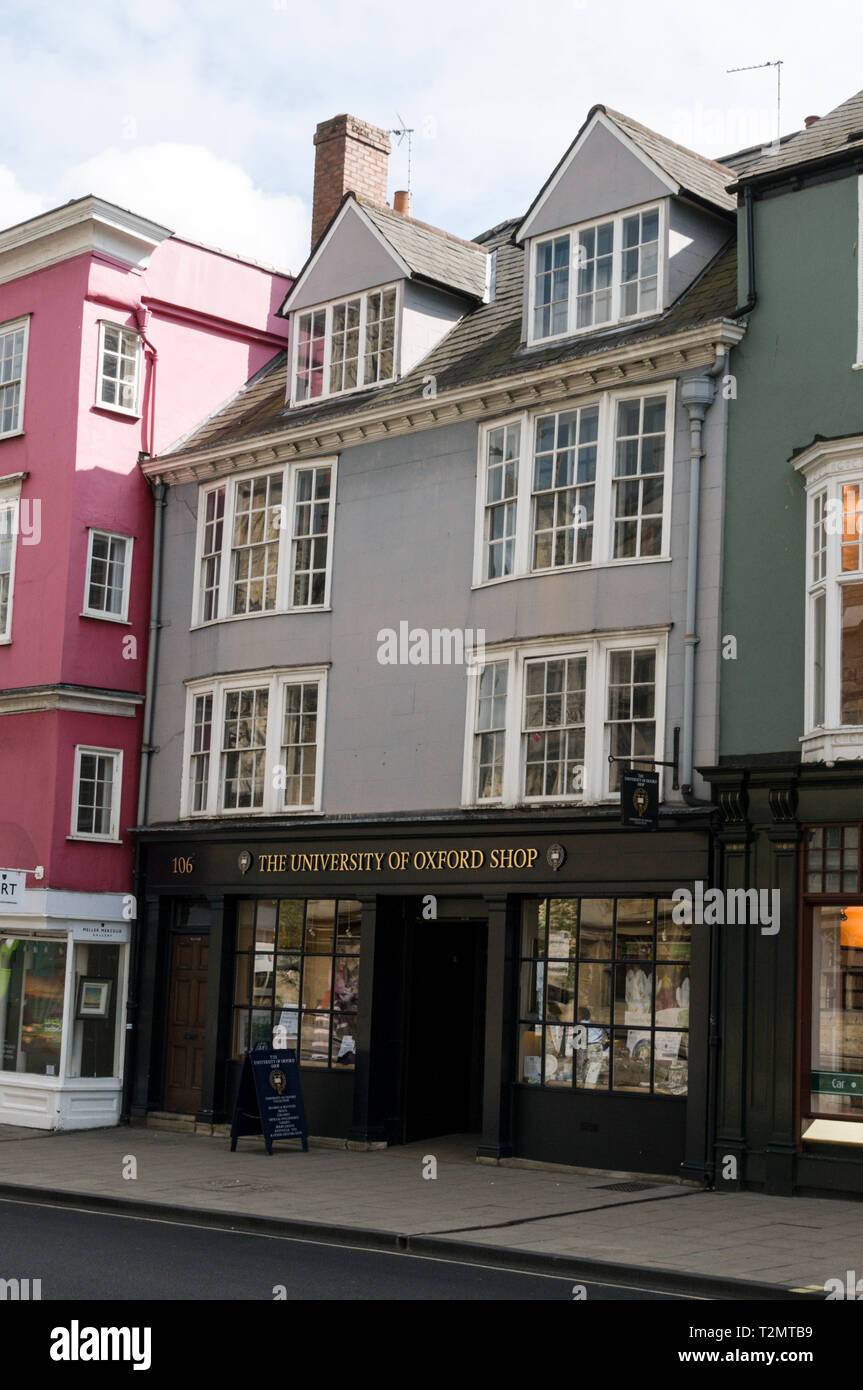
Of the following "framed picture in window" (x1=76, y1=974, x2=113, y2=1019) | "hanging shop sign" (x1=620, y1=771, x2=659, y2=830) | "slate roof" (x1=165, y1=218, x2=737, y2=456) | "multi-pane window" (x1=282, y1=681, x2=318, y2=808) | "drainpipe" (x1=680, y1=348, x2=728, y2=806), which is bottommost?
"framed picture in window" (x1=76, y1=974, x2=113, y2=1019)

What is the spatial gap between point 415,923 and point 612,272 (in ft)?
28.1

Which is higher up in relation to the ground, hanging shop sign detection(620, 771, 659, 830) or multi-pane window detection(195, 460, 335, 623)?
A: multi-pane window detection(195, 460, 335, 623)

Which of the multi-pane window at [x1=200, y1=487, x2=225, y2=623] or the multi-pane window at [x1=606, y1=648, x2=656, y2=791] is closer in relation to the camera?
the multi-pane window at [x1=606, y1=648, x2=656, y2=791]

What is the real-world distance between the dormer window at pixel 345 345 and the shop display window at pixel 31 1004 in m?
8.89

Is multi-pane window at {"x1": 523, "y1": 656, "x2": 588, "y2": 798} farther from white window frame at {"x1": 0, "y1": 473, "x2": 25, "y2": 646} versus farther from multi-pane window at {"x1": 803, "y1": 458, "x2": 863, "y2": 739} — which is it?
white window frame at {"x1": 0, "y1": 473, "x2": 25, "y2": 646}

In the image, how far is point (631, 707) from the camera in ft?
59.1

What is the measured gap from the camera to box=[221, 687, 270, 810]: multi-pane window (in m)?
22.2

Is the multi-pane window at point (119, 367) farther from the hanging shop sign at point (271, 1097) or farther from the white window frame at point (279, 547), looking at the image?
the hanging shop sign at point (271, 1097)

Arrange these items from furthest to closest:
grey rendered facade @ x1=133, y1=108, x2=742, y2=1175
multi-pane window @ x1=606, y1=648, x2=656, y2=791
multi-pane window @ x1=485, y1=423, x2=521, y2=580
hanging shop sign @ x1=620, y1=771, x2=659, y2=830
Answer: multi-pane window @ x1=485, y1=423, x2=521, y2=580 → multi-pane window @ x1=606, y1=648, x2=656, y2=791 → grey rendered facade @ x1=133, y1=108, x2=742, y2=1175 → hanging shop sign @ x1=620, y1=771, x2=659, y2=830

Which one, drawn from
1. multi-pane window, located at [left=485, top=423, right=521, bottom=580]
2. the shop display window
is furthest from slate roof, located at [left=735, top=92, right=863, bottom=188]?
the shop display window

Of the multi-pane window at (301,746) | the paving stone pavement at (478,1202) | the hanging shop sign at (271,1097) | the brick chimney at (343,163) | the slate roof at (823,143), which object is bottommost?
the paving stone pavement at (478,1202)

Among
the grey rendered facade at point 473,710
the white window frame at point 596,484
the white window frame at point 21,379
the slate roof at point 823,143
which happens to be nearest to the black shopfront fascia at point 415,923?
the grey rendered facade at point 473,710

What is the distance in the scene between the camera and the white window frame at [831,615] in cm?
1578

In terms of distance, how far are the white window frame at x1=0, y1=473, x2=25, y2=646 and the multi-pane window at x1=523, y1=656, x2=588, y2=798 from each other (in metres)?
9.06
